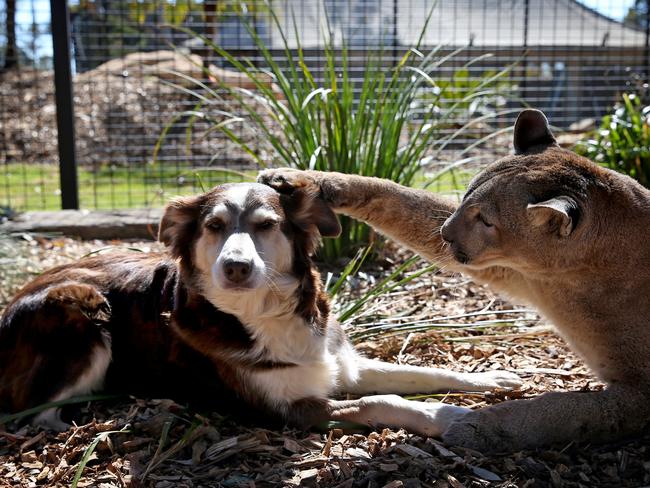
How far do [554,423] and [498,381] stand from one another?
61cm

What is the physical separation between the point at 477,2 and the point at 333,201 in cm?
771

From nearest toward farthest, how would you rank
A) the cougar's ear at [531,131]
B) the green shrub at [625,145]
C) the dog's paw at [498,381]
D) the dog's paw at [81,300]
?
1. the cougar's ear at [531,131]
2. the dog's paw at [81,300]
3. the dog's paw at [498,381]
4. the green shrub at [625,145]

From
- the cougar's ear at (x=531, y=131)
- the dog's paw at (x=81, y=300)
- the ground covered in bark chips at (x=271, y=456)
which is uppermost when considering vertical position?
the cougar's ear at (x=531, y=131)

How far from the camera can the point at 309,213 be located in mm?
3578

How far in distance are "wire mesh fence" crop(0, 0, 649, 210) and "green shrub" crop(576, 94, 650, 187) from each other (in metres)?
1.09

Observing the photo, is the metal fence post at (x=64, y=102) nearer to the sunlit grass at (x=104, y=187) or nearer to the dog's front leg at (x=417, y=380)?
the sunlit grass at (x=104, y=187)

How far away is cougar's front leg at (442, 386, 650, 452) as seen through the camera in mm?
3197

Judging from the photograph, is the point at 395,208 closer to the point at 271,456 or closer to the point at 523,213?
the point at 523,213

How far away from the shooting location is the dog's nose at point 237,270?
3.13 meters

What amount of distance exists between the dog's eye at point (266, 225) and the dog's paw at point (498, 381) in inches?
51.5

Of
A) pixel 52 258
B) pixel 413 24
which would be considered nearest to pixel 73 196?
pixel 52 258

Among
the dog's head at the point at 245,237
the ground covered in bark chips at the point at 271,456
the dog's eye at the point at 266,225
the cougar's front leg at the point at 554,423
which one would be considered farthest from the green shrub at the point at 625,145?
the dog's eye at the point at 266,225

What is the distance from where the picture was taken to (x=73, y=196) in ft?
27.3

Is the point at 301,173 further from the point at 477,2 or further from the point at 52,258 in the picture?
the point at 477,2
